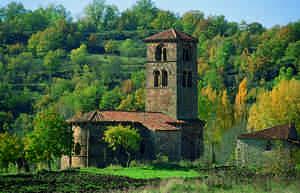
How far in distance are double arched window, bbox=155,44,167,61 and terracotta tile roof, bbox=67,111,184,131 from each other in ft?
19.4

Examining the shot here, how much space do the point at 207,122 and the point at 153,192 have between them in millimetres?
41247

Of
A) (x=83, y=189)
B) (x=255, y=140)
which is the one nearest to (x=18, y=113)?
(x=255, y=140)

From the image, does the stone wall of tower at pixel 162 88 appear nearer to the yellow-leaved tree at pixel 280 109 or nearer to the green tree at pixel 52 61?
the yellow-leaved tree at pixel 280 109

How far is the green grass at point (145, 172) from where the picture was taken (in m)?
59.8

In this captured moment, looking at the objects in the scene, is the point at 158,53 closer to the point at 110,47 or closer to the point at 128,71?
the point at 128,71

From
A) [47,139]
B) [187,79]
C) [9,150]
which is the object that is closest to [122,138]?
[47,139]

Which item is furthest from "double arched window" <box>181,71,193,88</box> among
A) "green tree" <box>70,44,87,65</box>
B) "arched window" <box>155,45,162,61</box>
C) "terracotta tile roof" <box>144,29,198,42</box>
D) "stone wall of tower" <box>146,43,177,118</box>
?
"green tree" <box>70,44,87,65</box>

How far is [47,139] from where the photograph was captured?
64.5 meters

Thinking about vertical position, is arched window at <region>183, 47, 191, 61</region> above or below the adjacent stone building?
above

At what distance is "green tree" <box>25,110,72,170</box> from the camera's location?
210 feet

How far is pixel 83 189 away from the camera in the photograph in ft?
159

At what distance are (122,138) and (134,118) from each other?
408 centimetres

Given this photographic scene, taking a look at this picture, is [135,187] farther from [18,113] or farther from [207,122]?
[18,113]

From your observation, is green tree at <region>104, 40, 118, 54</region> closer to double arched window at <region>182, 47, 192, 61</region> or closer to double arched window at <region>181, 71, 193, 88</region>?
double arched window at <region>181, 71, 193, 88</region>
